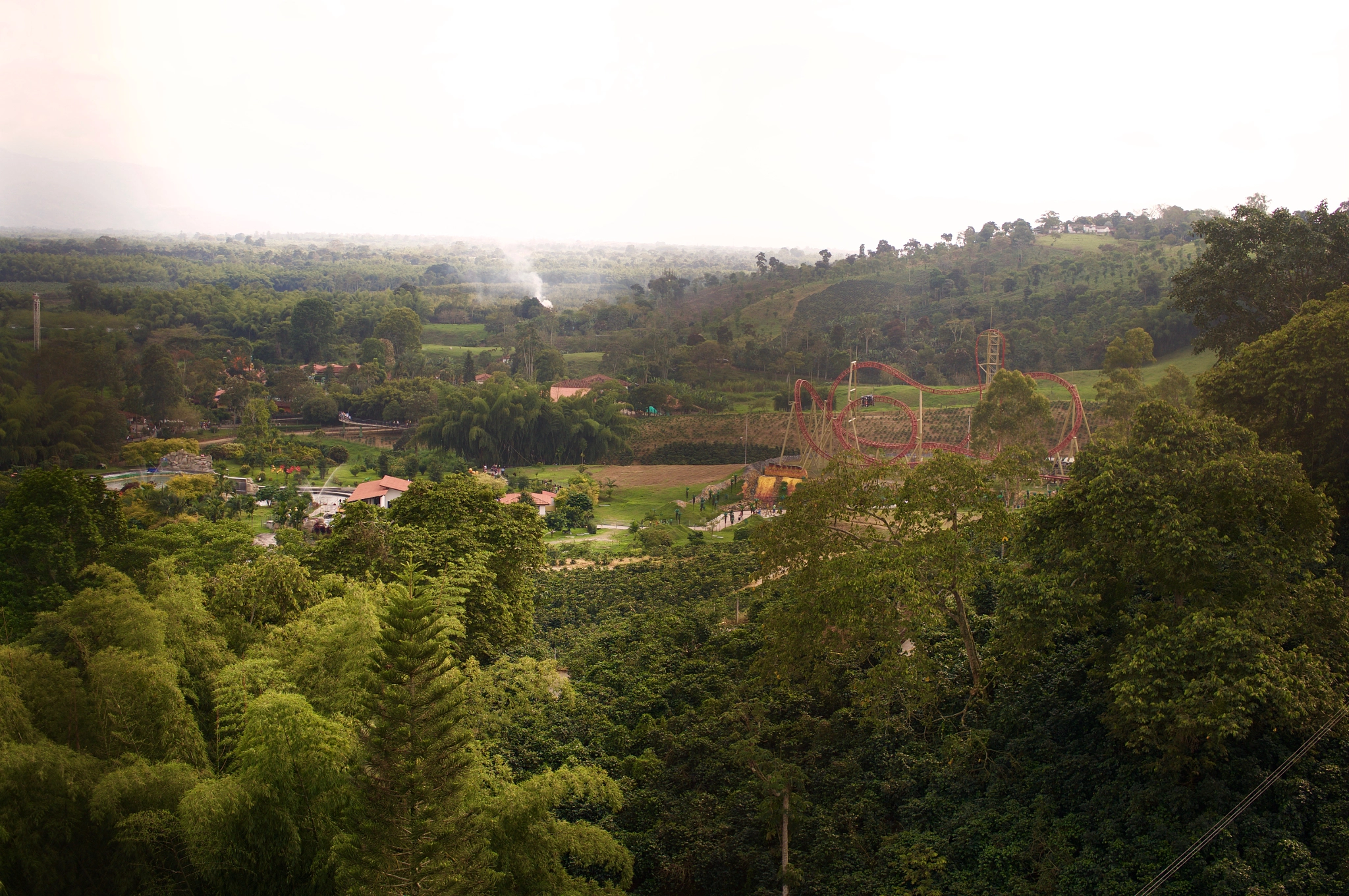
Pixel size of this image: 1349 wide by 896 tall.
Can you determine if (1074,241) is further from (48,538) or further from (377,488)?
(48,538)

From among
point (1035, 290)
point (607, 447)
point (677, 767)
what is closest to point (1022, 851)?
point (677, 767)

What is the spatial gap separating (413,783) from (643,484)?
2311 cm

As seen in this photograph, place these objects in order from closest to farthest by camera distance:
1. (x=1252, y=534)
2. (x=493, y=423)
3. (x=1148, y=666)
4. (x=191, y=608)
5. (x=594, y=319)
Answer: (x=1148, y=666) < (x=1252, y=534) < (x=191, y=608) < (x=493, y=423) < (x=594, y=319)

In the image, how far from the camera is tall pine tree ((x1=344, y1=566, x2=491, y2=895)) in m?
7.23

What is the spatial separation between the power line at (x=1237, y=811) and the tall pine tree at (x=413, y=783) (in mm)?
5391

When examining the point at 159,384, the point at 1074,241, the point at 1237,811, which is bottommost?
the point at 1237,811

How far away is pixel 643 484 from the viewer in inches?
1193

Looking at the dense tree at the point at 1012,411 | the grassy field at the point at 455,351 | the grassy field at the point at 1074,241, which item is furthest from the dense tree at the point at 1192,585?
the grassy field at the point at 1074,241

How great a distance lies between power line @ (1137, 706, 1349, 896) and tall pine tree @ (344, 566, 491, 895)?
212 inches

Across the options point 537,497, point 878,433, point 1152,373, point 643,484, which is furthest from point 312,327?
point 1152,373

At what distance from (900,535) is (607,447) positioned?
81.2 ft

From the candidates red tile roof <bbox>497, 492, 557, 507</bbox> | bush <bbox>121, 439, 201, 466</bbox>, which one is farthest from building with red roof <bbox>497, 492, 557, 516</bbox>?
bush <bbox>121, 439, 201, 466</bbox>

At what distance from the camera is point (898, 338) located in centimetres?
4653

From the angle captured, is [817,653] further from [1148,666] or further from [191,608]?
[191,608]
